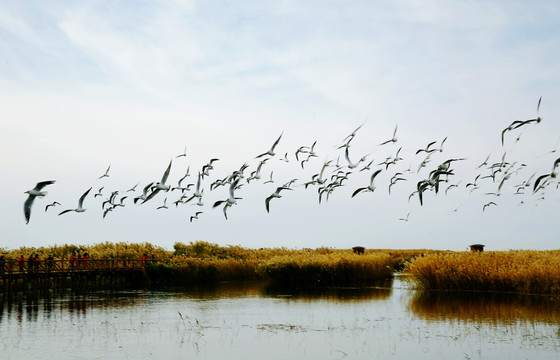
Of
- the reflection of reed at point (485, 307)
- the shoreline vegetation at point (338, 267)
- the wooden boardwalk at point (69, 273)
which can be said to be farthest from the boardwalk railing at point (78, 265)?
the reflection of reed at point (485, 307)

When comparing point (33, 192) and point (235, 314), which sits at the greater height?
point (33, 192)

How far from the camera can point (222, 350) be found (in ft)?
58.4

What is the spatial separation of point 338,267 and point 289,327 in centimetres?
1861

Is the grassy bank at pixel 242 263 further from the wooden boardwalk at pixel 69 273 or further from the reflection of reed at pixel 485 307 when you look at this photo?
the reflection of reed at pixel 485 307

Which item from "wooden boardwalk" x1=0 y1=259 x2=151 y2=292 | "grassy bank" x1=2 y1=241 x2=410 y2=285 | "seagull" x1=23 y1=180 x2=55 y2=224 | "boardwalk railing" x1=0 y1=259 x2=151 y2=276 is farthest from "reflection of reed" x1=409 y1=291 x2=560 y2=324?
"boardwalk railing" x1=0 y1=259 x2=151 y2=276

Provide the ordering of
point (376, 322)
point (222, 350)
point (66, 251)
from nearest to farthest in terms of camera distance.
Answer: point (222, 350)
point (376, 322)
point (66, 251)

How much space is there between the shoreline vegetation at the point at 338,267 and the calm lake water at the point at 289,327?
1077mm

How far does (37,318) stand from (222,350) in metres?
10.4


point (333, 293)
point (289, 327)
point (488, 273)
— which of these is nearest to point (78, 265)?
point (333, 293)

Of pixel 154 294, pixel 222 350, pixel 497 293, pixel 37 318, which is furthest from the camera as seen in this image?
pixel 154 294

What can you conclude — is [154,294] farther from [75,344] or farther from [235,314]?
[75,344]

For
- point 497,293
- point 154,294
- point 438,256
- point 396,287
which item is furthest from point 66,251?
point 497,293

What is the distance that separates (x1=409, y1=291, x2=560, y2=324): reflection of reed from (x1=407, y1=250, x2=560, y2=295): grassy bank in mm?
671

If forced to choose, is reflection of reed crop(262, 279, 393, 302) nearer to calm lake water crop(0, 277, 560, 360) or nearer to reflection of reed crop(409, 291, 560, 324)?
calm lake water crop(0, 277, 560, 360)
